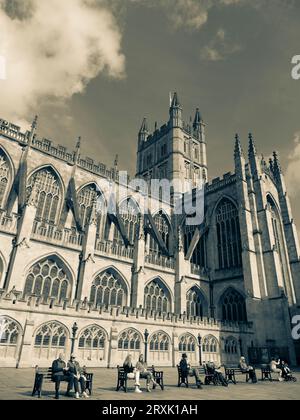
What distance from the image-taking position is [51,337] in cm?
1773

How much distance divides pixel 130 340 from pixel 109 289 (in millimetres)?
5911

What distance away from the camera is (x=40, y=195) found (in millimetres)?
28141

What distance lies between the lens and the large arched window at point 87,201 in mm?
30819

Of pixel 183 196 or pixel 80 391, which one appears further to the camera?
pixel 183 196

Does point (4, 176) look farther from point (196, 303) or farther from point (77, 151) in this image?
point (196, 303)

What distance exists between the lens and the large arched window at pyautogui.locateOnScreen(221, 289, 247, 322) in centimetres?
3133

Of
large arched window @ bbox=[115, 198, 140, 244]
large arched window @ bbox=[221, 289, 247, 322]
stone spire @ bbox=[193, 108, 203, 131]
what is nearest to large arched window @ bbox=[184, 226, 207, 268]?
large arched window @ bbox=[221, 289, 247, 322]

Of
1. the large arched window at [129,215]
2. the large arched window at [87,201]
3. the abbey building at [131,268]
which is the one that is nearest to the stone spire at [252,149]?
the abbey building at [131,268]

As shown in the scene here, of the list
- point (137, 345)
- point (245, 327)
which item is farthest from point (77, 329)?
point (245, 327)

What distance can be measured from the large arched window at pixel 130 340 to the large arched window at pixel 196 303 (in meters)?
12.1

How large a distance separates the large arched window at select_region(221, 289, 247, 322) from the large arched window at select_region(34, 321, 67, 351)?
66.2 ft

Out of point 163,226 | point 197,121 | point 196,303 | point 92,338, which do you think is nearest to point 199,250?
point 163,226
